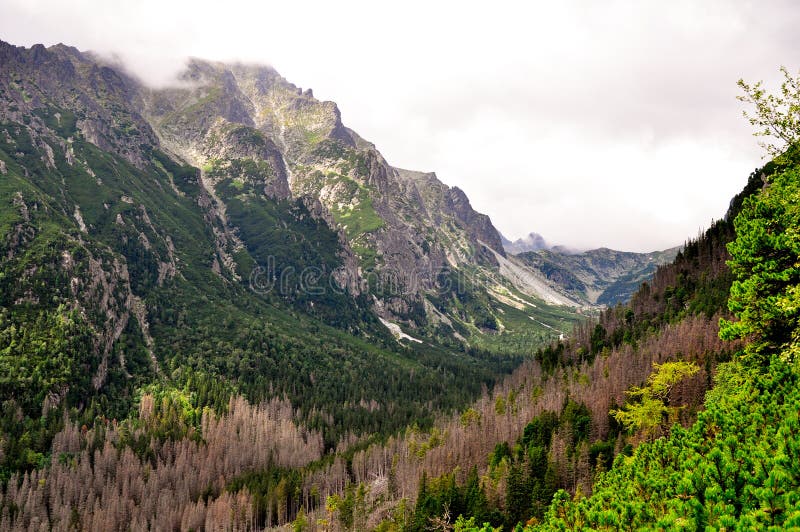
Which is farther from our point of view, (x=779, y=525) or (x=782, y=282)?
(x=782, y=282)

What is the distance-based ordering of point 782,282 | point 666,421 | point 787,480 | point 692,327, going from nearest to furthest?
point 787,480 → point 782,282 → point 666,421 → point 692,327

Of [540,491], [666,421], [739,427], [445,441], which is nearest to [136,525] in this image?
[445,441]

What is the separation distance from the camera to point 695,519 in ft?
59.9

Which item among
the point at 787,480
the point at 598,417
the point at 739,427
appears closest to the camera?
the point at 787,480

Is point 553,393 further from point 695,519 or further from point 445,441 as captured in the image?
point 695,519

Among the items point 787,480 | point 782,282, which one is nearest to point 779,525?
point 787,480

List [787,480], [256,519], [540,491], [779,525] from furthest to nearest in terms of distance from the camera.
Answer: [256,519] → [540,491] → [787,480] → [779,525]

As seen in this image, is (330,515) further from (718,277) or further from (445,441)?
(718,277)

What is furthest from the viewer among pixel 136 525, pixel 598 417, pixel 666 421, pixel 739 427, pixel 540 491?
pixel 136 525

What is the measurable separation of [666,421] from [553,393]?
8782 centimetres

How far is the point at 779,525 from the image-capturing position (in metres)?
16.3

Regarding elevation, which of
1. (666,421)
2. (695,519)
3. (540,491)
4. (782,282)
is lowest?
(540,491)

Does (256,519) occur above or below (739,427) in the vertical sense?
below

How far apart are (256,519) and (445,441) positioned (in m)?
85.3
